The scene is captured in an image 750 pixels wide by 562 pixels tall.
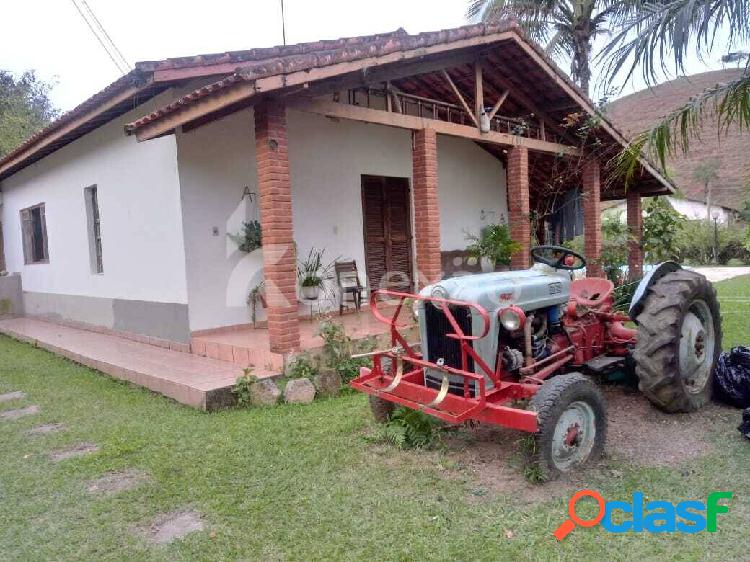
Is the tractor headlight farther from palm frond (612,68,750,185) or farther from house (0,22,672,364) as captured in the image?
palm frond (612,68,750,185)

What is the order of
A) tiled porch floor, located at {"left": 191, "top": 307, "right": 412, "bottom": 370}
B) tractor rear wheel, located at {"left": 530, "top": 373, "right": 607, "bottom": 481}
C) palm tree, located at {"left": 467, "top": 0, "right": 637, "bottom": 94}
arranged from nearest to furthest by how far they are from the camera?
tractor rear wheel, located at {"left": 530, "top": 373, "right": 607, "bottom": 481} < tiled porch floor, located at {"left": 191, "top": 307, "right": 412, "bottom": 370} < palm tree, located at {"left": 467, "top": 0, "right": 637, "bottom": 94}

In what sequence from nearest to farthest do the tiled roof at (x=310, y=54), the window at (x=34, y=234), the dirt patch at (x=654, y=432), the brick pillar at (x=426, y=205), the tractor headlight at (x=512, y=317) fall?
the tractor headlight at (x=512, y=317) < the dirt patch at (x=654, y=432) < the tiled roof at (x=310, y=54) < the brick pillar at (x=426, y=205) < the window at (x=34, y=234)

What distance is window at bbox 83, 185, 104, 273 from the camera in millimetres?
8977

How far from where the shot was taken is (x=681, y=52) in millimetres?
5109

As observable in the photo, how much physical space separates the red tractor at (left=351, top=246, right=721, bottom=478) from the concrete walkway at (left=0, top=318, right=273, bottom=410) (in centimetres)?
170

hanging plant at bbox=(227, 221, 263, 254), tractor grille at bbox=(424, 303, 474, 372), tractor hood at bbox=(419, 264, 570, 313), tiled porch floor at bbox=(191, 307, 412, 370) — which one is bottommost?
tiled porch floor at bbox=(191, 307, 412, 370)

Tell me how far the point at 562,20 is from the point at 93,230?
12.9 meters

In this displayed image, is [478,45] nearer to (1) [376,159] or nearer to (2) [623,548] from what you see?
(1) [376,159]

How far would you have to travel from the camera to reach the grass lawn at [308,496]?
262 centimetres

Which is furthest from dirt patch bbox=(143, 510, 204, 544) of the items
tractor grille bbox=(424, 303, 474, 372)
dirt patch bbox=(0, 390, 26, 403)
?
dirt patch bbox=(0, 390, 26, 403)

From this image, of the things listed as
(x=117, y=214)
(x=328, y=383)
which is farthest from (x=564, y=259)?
(x=117, y=214)

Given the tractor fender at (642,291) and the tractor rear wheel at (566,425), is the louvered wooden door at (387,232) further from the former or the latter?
the tractor rear wheel at (566,425)

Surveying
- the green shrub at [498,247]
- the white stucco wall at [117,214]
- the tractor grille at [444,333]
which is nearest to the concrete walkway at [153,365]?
the white stucco wall at [117,214]

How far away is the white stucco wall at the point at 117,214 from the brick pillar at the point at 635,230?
900cm
